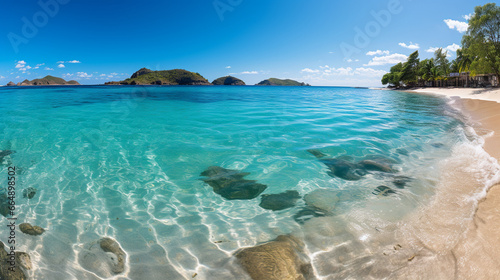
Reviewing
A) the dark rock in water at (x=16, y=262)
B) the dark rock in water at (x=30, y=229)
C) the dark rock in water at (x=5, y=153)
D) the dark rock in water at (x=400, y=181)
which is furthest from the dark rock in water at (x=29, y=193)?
the dark rock in water at (x=400, y=181)

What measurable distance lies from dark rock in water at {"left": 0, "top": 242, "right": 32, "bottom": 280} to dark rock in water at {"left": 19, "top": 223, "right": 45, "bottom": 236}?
0.38m

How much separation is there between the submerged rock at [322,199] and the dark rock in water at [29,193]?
262 inches

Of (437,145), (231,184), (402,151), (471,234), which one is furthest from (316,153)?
(437,145)

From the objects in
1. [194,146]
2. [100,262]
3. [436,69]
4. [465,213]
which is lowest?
[100,262]

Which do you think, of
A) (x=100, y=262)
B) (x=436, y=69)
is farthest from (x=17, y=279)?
(x=436, y=69)

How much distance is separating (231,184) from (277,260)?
272 centimetres

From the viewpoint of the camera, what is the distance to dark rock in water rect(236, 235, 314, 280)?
282 centimetres

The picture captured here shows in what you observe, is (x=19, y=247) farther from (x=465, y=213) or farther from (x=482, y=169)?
(x=482, y=169)

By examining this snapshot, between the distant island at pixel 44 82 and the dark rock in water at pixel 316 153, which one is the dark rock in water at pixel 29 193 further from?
the distant island at pixel 44 82

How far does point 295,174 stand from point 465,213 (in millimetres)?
3518

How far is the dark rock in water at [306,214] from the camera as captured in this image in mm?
4064

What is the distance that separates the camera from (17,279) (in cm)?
277

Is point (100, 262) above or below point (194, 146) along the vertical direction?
below

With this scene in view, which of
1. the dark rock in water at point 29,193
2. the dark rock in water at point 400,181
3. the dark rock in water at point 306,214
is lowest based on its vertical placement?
the dark rock in water at point 306,214
